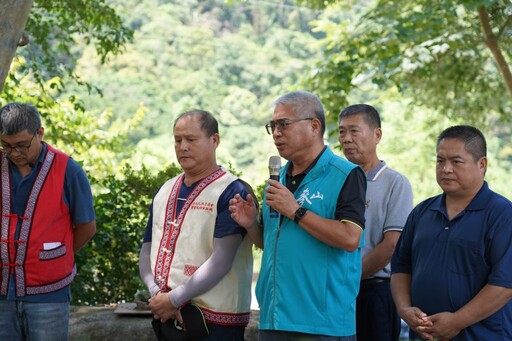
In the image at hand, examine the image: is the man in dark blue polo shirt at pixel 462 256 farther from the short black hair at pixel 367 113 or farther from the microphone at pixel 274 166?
the short black hair at pixel 367 113

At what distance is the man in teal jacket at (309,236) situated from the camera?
4449 millimetres

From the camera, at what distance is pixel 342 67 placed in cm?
1368

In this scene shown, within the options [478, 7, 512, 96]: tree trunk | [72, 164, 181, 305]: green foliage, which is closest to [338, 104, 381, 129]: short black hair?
[72, 164, 181, 305]: green foliage

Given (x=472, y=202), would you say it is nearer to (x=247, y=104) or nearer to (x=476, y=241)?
(x=476, y=241)

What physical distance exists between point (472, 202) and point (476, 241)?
0.72ft

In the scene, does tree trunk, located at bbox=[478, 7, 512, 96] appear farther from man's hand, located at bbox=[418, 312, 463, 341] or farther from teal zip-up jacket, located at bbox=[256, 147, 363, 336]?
man's hand, located at bbox=[418, 312, 463, 341]

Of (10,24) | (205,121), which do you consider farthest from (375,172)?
(10,24)

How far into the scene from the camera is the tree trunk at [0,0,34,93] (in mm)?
4820

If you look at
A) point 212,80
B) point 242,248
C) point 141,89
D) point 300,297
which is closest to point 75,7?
point 242,248

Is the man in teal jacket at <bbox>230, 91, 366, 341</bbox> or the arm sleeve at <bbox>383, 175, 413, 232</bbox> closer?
the man in teal jacket at <bbox>230, 91, 366, 341</bbox>

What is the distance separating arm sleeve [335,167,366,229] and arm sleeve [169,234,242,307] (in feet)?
2.42

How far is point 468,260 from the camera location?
Answer: 434 centimetres

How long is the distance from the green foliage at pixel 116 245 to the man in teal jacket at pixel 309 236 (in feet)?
12.9

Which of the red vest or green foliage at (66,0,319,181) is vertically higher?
green foliage at (66,0,319,181)
